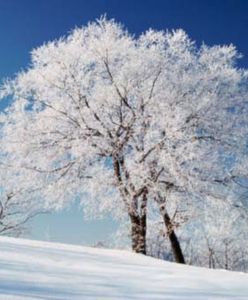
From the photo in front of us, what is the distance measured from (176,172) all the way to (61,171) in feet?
13.4

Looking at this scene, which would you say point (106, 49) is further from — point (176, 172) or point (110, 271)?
point (110, 271)

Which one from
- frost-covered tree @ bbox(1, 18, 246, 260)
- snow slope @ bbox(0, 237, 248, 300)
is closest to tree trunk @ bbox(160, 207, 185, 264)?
frost-covered tree @ bbox(1, 18, 246, 260)

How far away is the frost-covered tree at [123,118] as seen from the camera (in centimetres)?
1655

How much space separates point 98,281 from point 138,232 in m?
12.7

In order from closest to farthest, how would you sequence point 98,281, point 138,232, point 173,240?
point 98,281 → point 138,232 → point 173,240

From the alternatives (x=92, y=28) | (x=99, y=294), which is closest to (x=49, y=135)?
(x=92, y=28)

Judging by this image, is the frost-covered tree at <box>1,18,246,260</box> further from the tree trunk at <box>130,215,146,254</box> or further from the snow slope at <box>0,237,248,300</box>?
the snow slope at <box>0,237,248,300</box>

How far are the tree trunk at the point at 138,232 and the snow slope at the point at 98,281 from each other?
36.3 ft

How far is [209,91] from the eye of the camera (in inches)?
698

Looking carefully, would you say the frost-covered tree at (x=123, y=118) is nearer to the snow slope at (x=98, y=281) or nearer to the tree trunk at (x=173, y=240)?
the tree trunk at (x=173, y=240)

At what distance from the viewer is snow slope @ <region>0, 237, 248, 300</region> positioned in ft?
12.8

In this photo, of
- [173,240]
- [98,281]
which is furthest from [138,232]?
[98,281]

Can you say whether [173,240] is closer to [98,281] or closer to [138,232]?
[138,232]

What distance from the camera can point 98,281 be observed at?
4.48 metres
